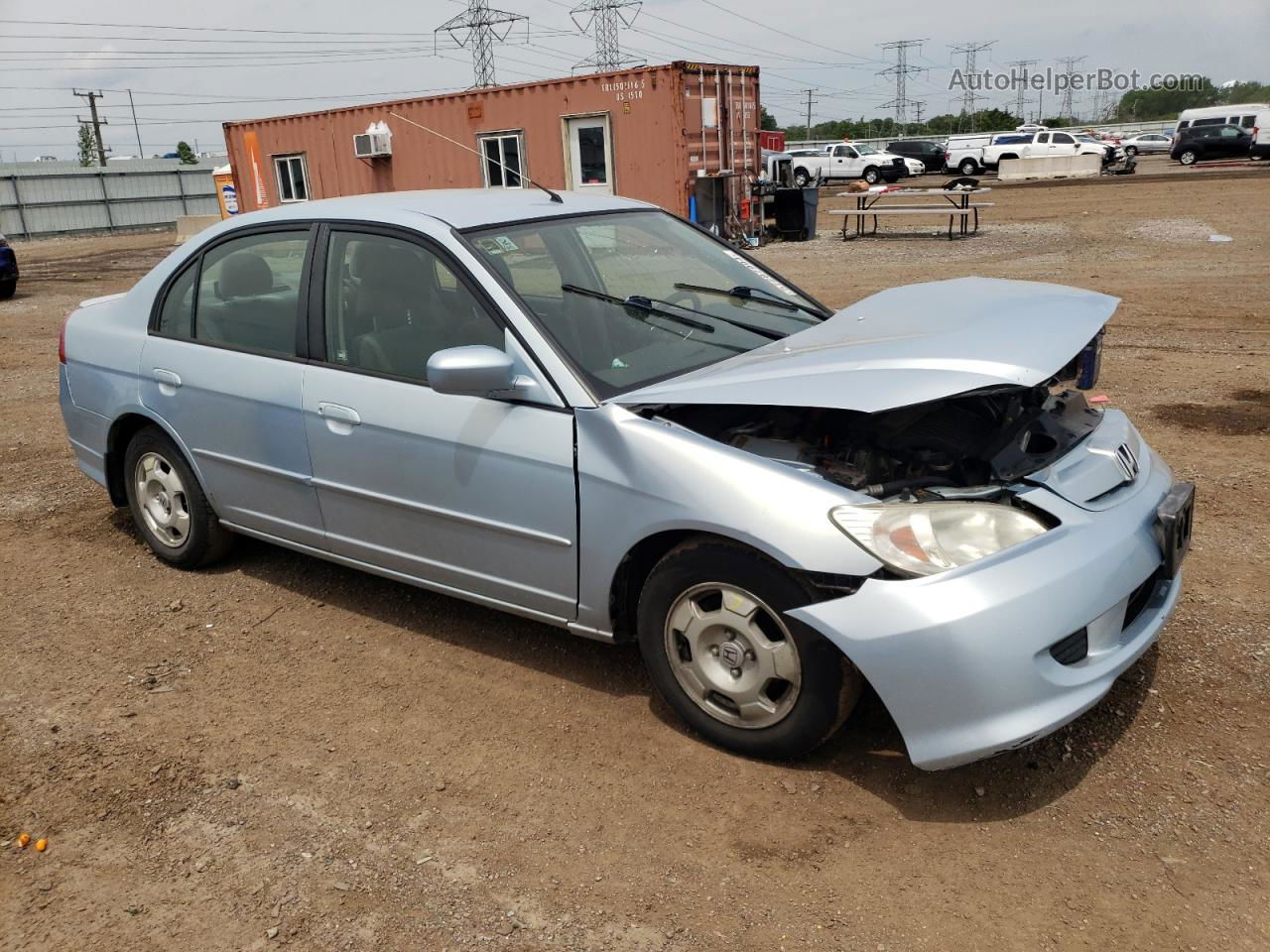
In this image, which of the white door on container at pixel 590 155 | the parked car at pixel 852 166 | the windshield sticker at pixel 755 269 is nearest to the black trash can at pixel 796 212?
the white door on container at pixel 590 155

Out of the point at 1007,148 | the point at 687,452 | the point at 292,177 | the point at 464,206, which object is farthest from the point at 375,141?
the point at 1007,148

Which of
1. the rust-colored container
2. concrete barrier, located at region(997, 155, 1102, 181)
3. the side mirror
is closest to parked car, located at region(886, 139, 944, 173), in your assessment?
concrete barrier, located at region(997, 155, 1102, 181)

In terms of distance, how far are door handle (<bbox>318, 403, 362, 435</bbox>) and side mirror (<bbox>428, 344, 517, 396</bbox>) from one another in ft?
2.07

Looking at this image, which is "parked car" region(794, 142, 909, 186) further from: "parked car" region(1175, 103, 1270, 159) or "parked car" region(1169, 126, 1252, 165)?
"parked car" region(1175, 103, 1270, 159)

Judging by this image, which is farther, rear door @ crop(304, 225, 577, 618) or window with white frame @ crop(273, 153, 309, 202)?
window with white frame @ crop(273, 153, 309, 202)

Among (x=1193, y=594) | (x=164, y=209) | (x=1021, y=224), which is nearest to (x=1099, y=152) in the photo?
(x=1021, y=224)

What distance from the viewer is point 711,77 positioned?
1817 centimetres

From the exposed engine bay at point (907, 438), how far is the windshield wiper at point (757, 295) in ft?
3.24

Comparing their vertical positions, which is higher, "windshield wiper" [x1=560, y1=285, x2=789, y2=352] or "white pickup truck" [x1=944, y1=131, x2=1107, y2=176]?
"white pickup truck" [x1=944, y1=131, x2=1107, y2=176]

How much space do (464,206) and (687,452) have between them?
5.22 feet

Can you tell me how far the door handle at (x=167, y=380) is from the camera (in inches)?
176

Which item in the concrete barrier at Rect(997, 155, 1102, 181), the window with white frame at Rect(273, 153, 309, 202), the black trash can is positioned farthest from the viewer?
the concrete barrier at Rect(997, 155, 1102, 181)

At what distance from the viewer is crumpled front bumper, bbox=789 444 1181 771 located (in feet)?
8.64

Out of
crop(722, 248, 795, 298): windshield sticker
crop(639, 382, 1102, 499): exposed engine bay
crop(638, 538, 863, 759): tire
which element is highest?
crop(722, 248, 795, 298): windshield sticker
